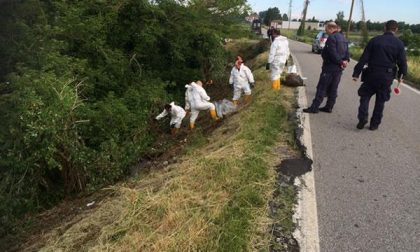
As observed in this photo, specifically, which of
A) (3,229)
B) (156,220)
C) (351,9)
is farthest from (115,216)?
(351,9)

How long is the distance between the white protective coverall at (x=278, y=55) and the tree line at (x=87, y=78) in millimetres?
3708

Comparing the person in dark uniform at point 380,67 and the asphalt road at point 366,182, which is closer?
the asphalt road at point 366,182

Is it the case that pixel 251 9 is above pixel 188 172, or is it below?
above

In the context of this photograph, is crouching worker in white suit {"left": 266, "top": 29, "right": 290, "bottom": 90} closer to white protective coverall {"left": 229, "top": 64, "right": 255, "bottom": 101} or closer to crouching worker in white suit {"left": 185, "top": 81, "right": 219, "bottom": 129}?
white protective coverall {"left": 229, "top": 64, "right": 255, "bottom": 101}

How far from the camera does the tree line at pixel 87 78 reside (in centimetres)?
700

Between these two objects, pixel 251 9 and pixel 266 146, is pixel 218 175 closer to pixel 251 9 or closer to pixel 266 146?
pixel 266 146

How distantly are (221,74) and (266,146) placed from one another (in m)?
12.0

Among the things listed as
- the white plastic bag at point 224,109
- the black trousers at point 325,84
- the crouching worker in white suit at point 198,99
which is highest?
the black trousers at point 325,84

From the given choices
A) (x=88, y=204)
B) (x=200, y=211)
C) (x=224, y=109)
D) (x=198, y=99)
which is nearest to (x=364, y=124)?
(x=224, y=109)

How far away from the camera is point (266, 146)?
563cm

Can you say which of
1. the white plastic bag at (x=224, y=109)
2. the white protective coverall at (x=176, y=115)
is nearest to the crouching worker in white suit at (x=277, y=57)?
the white plastic bag at (x=224, y=109)

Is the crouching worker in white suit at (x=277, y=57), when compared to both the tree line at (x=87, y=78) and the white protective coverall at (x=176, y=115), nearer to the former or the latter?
the white protective coverall at (x=176, y=115)

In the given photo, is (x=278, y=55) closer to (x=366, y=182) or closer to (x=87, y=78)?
(x=87, y=78)

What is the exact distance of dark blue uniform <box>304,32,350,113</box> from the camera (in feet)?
24.7
